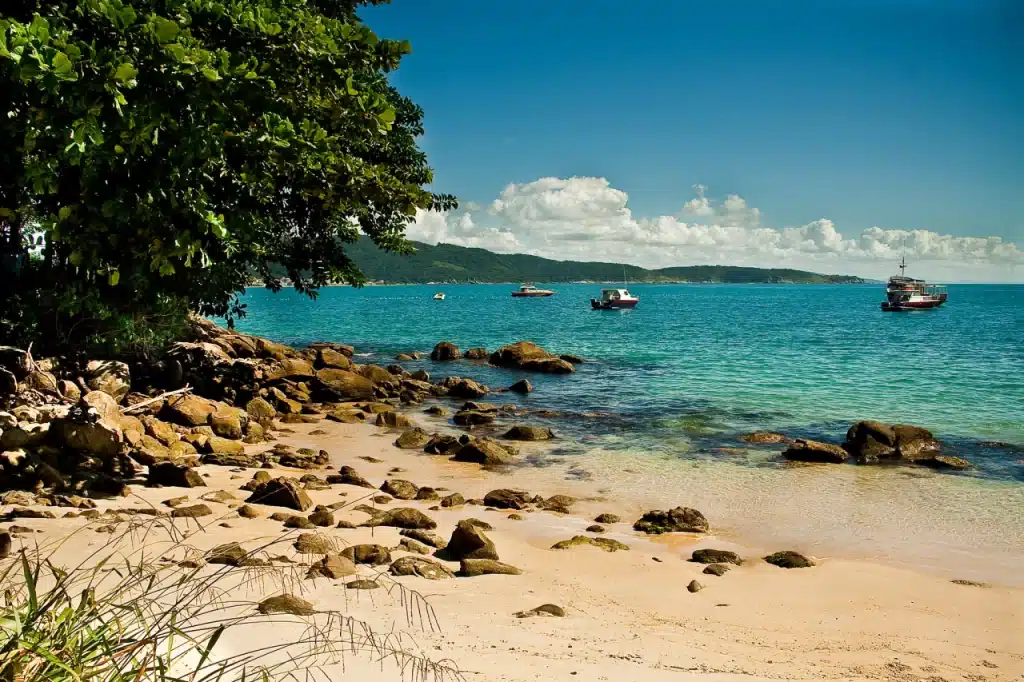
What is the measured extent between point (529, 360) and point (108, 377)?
888 inches

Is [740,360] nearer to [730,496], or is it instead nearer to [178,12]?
[730,496]

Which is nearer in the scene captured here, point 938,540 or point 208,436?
point 938,540

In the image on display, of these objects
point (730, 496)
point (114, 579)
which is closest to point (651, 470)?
point (730, 496)

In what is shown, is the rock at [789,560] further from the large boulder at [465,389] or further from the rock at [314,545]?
the large boulder at [465,389]

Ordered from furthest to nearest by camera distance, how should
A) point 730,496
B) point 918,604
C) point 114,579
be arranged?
point 730,496 < point 918,604 < point 114,579

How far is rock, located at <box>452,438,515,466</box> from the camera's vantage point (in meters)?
16.7

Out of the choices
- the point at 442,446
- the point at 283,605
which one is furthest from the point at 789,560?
the point at 442,446

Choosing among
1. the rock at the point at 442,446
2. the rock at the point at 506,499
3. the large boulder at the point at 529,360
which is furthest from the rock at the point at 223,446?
the large boulder at the point at 529,360

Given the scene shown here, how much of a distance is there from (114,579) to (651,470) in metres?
11.8

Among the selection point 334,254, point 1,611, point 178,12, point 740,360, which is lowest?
point 740,360

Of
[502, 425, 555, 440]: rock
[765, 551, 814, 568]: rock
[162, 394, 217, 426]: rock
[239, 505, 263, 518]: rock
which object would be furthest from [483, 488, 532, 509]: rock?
[162, 394, 217, 426]: rock

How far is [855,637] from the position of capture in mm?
7863

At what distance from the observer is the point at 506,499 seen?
13.1m

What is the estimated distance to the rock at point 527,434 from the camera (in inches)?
769
